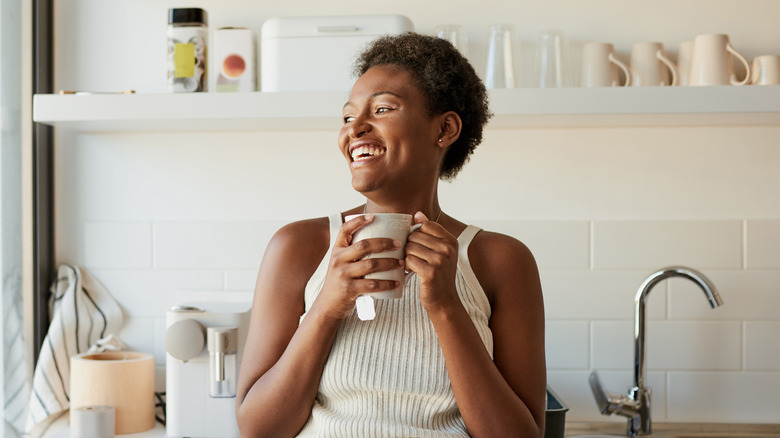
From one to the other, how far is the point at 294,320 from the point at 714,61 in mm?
1059

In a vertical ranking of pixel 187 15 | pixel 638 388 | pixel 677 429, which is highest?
pixel 187 15

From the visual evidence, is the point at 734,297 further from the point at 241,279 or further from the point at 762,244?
the point at 241,279

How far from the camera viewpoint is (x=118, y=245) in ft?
6.13

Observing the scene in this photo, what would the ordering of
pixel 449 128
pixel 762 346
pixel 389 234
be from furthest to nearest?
1. pixel 762 346
2. pixel 449 128
3. pixel 389 234

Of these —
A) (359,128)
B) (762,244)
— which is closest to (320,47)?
(359,128)

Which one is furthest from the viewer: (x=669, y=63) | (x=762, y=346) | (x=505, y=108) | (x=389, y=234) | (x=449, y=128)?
(x=762, y=346)

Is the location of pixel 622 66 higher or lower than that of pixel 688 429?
higher

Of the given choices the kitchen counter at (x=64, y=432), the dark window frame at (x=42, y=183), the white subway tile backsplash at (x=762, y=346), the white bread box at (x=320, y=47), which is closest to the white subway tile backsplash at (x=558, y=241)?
the white subway tile backsplash at (x=762, y=346)

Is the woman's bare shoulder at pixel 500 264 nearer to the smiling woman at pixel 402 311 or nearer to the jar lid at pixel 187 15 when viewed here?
the smiling woman at pixel 402 311

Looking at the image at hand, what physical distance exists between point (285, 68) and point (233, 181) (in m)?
0.34

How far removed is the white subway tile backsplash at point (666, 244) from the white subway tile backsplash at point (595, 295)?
1.2 inches

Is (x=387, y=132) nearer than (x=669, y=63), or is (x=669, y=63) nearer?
(x=387, y=132)

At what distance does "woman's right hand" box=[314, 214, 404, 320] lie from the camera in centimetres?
90

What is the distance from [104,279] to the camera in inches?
73.5
